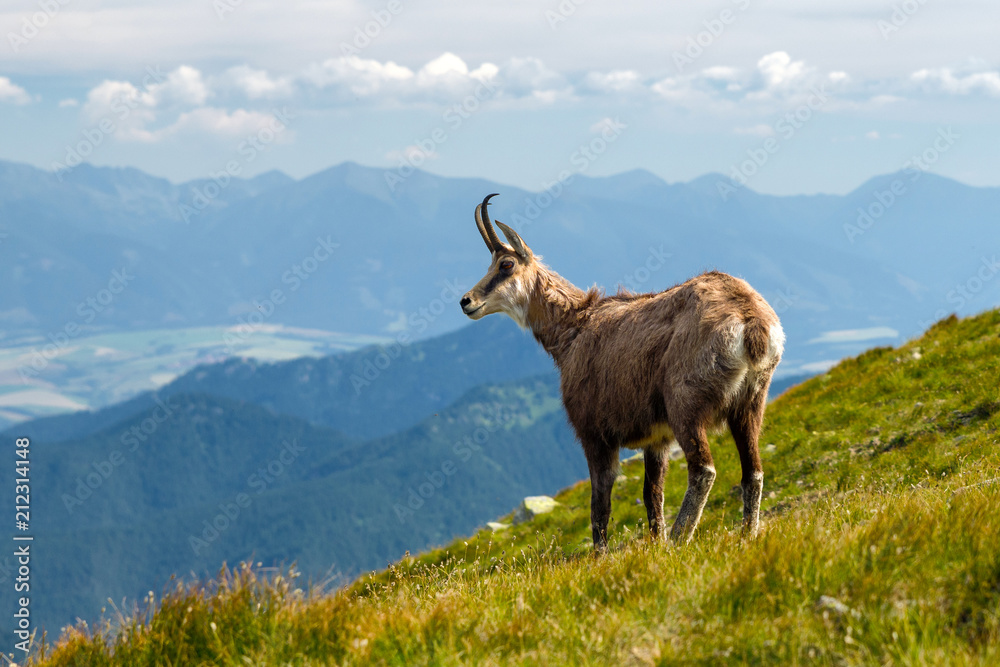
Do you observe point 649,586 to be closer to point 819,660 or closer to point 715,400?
point 819,660

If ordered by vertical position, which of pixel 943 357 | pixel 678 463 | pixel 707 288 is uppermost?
pixel 707 288

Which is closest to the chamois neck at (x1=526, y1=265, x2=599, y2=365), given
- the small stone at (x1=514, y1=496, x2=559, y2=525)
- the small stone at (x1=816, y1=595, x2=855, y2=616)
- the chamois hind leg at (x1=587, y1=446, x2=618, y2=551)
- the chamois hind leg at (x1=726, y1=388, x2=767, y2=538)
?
the chamois hind leg at (x1=587, y1=446, x2=618, y2=551)

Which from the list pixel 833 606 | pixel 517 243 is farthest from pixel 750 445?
pixel 517 243

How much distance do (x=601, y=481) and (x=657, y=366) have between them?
2207 mm

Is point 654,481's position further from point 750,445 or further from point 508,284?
point 508,284

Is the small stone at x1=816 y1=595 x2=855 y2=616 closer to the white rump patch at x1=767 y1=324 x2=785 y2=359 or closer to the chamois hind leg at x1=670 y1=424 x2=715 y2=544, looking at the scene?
the chamois hind leg at x1=670 y1=424 x2=715 y2=544

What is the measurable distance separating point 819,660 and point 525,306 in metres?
9.09

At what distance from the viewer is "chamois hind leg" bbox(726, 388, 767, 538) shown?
960cm

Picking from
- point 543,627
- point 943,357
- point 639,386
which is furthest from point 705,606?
point 943,357

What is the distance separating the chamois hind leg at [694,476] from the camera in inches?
362

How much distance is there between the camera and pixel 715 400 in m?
9.19

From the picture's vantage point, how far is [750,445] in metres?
9.77

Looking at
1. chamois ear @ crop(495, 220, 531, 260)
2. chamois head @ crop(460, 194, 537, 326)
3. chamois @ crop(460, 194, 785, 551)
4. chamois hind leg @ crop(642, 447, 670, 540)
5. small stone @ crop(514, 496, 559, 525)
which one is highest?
chamois ear @ crop(495, 220, 531, 260)

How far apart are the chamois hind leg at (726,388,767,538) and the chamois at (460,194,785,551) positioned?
0.5 inches
